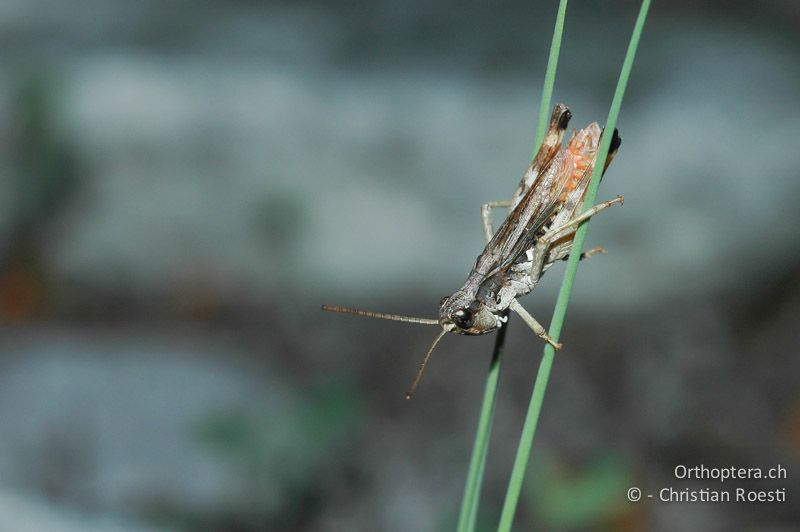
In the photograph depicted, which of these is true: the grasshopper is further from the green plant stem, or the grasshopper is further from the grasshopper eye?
the green plant stem

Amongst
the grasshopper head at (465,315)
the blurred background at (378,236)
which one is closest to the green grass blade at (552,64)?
the grasshopper head at (465,315)

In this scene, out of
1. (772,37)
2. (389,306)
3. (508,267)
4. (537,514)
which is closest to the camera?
(508,267)

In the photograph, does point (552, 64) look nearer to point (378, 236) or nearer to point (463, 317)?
point (463, 317)

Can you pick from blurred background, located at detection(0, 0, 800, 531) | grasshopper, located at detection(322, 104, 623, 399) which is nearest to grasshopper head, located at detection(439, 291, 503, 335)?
grasshopper, located at detection(322, 104, 623, 399)

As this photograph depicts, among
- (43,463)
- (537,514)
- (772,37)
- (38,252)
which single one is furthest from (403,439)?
(772,37)

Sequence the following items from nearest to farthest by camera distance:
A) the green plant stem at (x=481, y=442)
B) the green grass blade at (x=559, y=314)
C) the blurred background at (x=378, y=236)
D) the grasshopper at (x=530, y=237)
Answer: the green grass blade at (x=559, y=314) < the green plant stem at (x=481, y=442) < the grasshopper at (x=530, y=237) < the blurred background at (x=378, y=236)

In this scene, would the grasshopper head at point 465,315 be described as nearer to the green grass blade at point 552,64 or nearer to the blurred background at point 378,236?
the green grass blade at point 552,64

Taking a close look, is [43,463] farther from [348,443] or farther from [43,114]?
[43,114]
